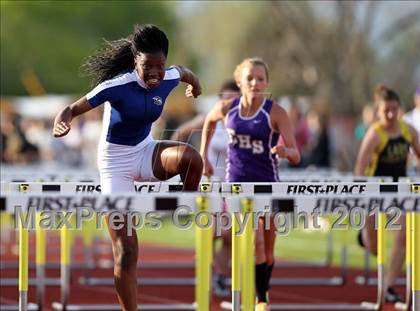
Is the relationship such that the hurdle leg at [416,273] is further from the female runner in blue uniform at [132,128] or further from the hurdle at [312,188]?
the female runner in blue uniform at [132,128]

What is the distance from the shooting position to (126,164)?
30.6ft

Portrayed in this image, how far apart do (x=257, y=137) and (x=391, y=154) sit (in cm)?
243

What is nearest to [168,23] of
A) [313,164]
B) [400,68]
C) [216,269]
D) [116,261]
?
[400,68]

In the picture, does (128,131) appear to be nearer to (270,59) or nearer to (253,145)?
(253,145)

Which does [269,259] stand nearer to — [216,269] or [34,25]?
[216,269]

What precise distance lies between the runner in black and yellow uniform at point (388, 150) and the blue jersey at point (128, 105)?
4336 millimetres

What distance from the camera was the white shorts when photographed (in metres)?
9.31

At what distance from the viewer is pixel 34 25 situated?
233ft

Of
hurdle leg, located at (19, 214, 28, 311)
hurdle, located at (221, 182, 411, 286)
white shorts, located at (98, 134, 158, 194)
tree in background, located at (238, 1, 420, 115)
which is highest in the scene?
tree in background, located at (238, 1, 420, 115)

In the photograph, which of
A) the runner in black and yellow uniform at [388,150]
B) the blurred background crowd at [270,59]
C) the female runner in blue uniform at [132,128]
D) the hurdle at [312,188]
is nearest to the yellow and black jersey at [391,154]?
the runner in black and yellow uniform at [388,150]

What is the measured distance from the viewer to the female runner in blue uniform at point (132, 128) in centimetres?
905

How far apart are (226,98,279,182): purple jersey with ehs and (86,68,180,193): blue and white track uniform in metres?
2.00

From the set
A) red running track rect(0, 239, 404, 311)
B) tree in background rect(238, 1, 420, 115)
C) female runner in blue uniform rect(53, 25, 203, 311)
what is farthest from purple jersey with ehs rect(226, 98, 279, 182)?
tree in background rect(238, 1, 420, 115)

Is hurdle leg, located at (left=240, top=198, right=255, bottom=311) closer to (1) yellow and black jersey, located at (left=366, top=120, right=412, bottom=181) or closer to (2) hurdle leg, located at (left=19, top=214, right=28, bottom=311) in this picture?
(2) hurdle leg, located at (left=19, top=214, right=28, bottom=311)
